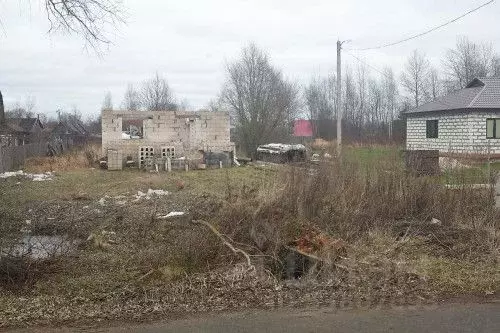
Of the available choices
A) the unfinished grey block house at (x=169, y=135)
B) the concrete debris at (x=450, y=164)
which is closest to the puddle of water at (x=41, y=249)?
the concrete debris at (x=450, y=164)

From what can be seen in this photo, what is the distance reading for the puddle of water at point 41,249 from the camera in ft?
19.9

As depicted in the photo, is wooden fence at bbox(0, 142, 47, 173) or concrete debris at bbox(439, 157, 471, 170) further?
wooden fence at bbox(0, 142, 47, 173)

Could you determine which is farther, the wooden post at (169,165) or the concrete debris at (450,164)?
the wooden post at (169,165)

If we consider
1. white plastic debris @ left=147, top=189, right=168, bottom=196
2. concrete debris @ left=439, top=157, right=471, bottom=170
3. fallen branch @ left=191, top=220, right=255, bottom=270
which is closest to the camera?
fallen branch @ left=191, top=220, right=255, bottom=270

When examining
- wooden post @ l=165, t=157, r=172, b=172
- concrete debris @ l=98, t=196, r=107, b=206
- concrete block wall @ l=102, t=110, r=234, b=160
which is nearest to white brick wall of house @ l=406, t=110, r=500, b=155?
concrete block wall @ l=102, t=110, r=234, b=160

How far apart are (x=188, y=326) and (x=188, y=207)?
6.46 metres

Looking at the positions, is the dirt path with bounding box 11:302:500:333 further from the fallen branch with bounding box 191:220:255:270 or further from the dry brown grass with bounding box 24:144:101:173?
the dry brown grass with bounding box 24:144:101:173

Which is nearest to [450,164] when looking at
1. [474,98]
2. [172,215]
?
[172,215]

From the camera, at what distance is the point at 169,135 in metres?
25.9

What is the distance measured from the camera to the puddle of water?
19.9ft

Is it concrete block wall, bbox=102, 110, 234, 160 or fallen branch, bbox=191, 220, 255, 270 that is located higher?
concrete block wall, bbox=102, 110, 234, 160

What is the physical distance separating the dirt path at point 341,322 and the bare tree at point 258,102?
99.9 feet

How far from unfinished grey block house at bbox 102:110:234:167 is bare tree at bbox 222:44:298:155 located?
356 inches

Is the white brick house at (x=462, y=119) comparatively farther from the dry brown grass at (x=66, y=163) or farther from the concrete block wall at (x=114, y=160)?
the dry brown grass at (x=66, y=163)
